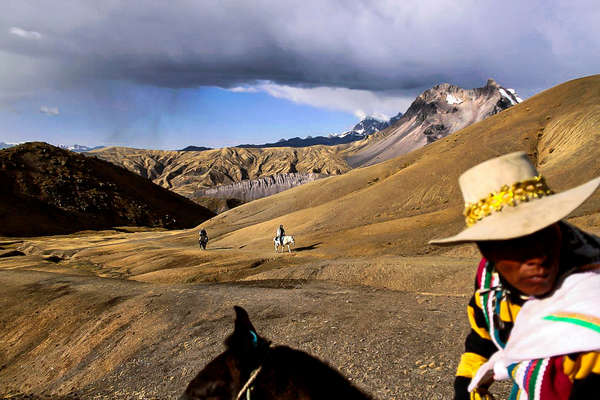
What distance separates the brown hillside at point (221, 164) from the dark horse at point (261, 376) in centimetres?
14295

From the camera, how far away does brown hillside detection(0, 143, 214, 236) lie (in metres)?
51.8

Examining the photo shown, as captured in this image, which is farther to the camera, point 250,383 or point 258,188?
point 258,188

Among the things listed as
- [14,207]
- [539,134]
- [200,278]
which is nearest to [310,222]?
[200,278]

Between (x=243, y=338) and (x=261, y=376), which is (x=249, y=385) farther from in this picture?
(x=243, y=338)

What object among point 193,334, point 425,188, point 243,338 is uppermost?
point 425,188

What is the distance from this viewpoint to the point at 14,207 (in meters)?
51.3

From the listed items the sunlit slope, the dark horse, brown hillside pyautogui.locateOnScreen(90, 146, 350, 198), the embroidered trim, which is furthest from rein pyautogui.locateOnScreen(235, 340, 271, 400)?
brown hillside pyautogui.locateOnScreen(90, 146, 350, 198)

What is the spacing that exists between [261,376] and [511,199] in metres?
1.27

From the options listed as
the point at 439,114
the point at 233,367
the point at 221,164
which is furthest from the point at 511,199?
the point at 221,164

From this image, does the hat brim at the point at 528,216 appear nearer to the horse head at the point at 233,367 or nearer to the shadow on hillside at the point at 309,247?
the horse head at the point at 233,367

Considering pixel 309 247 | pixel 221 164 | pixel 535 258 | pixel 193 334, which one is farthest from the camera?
pixel 221 164

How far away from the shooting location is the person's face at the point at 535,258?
5.10ft

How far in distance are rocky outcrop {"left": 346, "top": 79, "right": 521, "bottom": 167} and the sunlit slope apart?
254 ft

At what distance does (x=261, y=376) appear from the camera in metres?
1.52
